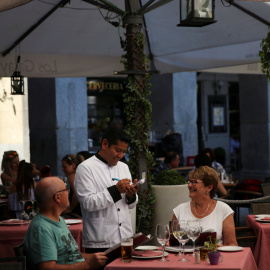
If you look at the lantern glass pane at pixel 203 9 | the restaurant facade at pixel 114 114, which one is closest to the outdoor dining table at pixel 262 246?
the lantern glass pane at pixel 203 9

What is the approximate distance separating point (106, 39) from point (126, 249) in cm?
502

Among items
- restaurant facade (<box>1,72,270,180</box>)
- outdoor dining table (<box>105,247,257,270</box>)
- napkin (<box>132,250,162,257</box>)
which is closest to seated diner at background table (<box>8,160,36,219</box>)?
restaurant facade (<box>1,72,270,180</box>)

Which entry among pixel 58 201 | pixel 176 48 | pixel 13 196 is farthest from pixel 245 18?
pixel 58 201

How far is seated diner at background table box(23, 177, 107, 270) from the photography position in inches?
146

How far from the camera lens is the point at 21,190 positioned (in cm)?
751

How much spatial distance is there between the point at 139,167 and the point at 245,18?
255 cm

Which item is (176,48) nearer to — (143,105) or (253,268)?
(143,105)

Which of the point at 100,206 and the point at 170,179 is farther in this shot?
the point at 170,179

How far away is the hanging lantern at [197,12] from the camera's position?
18.0 feet

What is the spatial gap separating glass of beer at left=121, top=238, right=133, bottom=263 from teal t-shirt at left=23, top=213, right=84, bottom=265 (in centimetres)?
38

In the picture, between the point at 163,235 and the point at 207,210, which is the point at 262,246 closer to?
the point at 207,210

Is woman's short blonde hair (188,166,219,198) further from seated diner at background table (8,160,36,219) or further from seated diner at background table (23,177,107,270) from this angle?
seated diner at background table (8,160,36,219)

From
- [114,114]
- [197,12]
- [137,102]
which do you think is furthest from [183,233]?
[114,114]

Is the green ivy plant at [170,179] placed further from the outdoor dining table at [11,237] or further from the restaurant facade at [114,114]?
the restaurant facade at [114,114]
